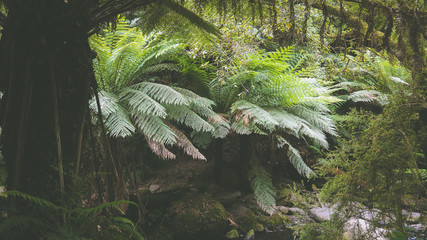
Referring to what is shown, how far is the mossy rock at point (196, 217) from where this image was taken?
9.18 feet

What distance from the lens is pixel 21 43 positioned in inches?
30.2

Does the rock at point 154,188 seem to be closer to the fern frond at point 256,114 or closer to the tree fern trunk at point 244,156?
the tree fern trunk at point 244,156

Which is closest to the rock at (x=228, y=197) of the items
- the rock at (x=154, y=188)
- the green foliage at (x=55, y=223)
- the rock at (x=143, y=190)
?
the rock at (x=154, y=188)

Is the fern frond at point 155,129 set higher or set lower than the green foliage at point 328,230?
higher

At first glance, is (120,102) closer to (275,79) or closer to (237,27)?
(237,27)

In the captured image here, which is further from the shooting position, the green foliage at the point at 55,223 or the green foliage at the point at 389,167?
the green foliage at the point at 389,167

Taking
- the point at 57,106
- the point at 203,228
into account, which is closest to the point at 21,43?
the point at 57,106

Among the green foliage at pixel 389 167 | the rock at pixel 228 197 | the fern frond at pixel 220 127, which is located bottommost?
the rock at pixel 228 197

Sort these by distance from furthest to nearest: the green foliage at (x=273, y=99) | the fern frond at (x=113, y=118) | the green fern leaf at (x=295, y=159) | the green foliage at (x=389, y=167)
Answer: the green fern leaf at (x=295, y=159), the green foliage at (x=273, y=99), the fern frond at (x=113, y=118), the green foliage at (x=389, y=167)

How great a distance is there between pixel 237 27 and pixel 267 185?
5.63ft

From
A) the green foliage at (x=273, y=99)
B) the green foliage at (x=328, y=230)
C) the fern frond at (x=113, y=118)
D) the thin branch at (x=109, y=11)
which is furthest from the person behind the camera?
the green foliage at (x=273, y=99)

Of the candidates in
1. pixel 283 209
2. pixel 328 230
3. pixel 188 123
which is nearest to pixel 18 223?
pixel 328 230

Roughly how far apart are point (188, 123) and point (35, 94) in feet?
6.50

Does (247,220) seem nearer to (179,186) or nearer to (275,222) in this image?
(275,222)
